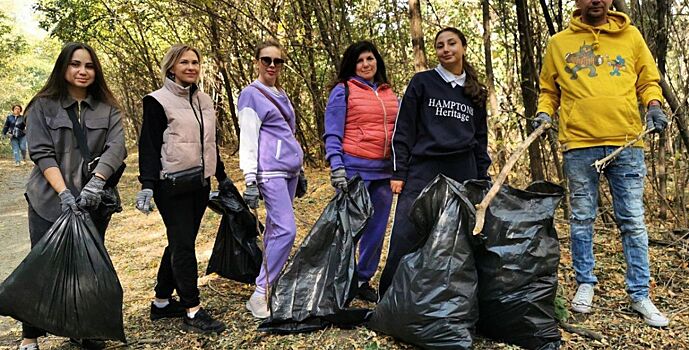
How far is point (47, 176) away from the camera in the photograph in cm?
260

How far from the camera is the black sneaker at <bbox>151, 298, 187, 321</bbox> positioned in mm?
3324

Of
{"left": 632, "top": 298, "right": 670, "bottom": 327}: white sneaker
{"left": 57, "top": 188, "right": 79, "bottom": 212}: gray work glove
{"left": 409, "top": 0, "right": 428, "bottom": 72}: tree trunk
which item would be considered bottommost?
{"left": 632, "top": 298, "right": 670, "bottom": 327}: white sneaker

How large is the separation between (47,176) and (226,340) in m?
1.33

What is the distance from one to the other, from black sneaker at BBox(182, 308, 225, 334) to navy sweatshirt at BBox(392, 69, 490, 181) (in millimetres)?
1408

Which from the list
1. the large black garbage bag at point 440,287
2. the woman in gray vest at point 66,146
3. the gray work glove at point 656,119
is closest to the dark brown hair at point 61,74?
the woman in gray vest at point 66,146

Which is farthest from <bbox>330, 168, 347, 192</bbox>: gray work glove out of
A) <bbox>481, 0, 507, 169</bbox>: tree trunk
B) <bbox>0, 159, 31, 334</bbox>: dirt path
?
<bbox>481, 0, 507, 169</bbox>: tree trunk

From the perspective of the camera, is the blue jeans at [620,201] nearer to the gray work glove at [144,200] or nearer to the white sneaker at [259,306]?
the white sneaker at [259,306]

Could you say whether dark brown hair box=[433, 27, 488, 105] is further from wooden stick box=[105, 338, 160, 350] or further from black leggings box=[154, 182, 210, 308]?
wooden stick box=[105, 338, 160, 350]

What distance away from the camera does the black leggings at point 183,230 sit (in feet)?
9.62

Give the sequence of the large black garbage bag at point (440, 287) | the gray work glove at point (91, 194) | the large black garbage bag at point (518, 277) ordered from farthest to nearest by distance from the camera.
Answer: the gray work glove at point (91, 194) → the large black garbage bag at point (518, 277) → the large black garbage bag at point (440, 287)

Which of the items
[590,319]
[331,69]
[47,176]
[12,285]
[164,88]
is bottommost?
[590,319]

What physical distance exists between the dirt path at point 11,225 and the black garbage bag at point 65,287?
1.36 meters

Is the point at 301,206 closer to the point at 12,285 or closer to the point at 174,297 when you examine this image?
the point at 174,297

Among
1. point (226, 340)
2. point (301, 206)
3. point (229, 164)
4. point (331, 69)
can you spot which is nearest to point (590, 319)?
point (226, 340)
